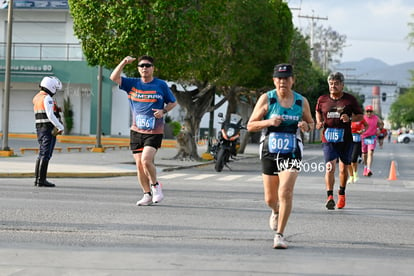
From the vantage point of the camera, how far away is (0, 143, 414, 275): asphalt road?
7.04 meters

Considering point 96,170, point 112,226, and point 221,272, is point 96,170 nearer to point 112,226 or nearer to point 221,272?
point 112,226

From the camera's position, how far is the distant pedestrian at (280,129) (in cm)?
848

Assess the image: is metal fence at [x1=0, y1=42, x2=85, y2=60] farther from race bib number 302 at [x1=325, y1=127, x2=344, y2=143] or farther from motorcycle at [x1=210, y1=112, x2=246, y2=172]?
race bib number 302 at [x1=325, y1=127, x2=344, y2=143]

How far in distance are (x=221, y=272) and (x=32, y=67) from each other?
44137 millimetres

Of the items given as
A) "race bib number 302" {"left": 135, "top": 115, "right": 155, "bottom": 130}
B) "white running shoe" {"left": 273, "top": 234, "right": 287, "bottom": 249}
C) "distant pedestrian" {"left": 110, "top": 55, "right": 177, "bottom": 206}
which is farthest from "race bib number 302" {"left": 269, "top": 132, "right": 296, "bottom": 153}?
"race bib number 302" {"left": 135, "top": 115, "right": 155, "bottom": 130}

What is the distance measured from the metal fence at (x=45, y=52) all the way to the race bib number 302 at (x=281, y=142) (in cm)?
4226

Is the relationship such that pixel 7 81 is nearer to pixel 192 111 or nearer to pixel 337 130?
pixel 192 111

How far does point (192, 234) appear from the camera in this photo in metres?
9.01

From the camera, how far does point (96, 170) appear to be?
2012 centimetres

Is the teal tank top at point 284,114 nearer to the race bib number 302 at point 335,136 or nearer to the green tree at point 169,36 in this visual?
the race bib number 302 at point 335,136

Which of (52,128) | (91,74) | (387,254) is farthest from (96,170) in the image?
(91,74)

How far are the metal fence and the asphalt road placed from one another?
35.8 meters

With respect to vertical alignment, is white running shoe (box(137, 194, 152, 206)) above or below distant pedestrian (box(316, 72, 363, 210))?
below

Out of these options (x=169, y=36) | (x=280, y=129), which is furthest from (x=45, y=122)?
(x=169, y=36)
